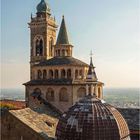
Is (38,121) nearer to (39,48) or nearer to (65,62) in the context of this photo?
(65,62)

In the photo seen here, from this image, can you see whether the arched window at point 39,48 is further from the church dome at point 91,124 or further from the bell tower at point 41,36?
the church dome at point 91,124

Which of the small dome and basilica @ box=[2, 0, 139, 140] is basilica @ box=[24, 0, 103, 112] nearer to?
basilica @ box=[2, 0, 139, 140]

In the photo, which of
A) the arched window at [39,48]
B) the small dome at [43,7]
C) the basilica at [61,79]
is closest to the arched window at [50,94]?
the basilica at [61,79]

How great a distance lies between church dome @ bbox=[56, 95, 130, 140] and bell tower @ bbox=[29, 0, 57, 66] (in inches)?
978

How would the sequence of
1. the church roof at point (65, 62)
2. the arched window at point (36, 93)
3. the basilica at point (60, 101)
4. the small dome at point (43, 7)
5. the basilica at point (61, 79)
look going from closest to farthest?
the basilica at point (60, 101), the basilica at point (61, 79), the church roof at point (65, 62), the arched window at point (36, 93), the small dome at point (43, 7)

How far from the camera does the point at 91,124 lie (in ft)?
92.4

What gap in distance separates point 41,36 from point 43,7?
4992 mm

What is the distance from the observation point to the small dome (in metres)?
56.8

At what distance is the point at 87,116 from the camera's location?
94.5 ft

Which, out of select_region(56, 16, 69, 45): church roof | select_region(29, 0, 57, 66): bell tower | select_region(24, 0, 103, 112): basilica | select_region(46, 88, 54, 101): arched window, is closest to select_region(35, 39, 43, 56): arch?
select_region(29, 0, 57, 66): bell tower

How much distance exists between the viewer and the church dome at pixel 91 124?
27.9m

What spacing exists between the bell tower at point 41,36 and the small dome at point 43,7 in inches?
10.2

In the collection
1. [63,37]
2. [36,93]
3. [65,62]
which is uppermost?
[63,37]

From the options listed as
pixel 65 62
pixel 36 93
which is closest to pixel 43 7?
pixel 65 62
